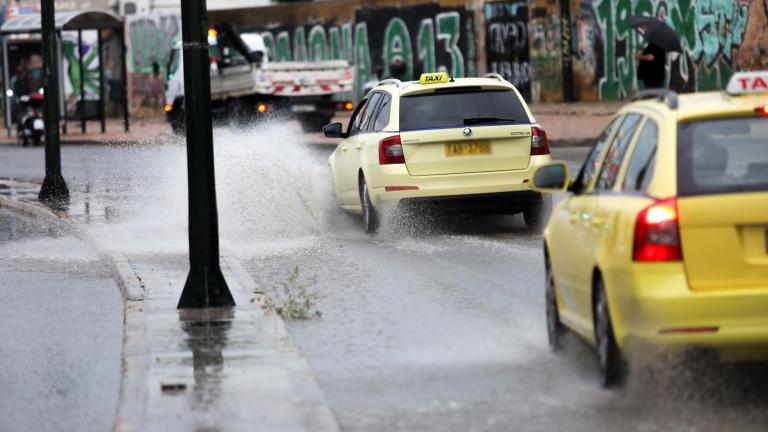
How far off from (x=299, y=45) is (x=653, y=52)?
32501mm

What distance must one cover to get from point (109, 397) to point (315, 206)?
1031cm

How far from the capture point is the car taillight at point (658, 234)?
7.13m

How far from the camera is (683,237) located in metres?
7.13

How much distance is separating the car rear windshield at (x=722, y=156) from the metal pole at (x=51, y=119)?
1440 cm

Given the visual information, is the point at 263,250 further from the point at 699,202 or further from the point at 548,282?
the point at 699,202

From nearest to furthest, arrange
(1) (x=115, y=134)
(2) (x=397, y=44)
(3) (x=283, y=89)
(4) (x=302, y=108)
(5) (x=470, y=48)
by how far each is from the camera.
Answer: (3) (x=283, y=89) → (4) (x=302, y=108) → (1) (x=115, y=134) → (5) (x=470, y=48) → (2) (x=397, y=44)

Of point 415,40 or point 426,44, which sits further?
point 415,40

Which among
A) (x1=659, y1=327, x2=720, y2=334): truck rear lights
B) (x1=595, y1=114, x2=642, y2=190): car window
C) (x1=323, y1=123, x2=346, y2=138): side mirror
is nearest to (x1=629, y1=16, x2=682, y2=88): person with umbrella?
(x1=323, y1=123, x2=346, y2=138): side mirror

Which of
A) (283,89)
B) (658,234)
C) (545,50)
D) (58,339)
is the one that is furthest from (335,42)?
(658,234)

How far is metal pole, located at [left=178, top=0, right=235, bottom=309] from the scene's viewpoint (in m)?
10.6

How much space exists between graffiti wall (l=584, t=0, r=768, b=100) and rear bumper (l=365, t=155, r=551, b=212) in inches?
824

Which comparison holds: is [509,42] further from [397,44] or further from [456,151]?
[456,151]

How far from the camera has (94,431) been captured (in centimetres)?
758

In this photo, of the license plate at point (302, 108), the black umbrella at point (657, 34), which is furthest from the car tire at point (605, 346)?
the license plate at point (302, 108)
